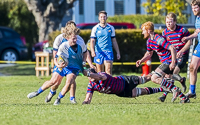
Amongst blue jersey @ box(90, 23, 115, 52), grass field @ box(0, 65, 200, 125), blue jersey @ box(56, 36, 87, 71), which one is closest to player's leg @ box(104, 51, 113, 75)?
blue jersey @ box(90, 23, 115, 52)

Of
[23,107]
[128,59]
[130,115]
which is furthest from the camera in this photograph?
[128,59]

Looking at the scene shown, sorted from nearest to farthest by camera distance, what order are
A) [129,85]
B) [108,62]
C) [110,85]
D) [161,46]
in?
[110,85]
[129,85]
[161,46]
[108,62]

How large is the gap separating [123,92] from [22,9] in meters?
26.6

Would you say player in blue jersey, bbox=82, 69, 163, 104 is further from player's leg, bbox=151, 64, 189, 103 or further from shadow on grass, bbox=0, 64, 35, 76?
shadow on grass, bbox=0, 64, 35, 76

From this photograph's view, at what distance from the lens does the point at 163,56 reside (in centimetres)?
980

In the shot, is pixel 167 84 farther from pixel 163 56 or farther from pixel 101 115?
pixel 101 115

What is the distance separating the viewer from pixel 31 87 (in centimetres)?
1348

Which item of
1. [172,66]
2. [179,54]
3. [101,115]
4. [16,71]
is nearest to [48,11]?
[16,71]

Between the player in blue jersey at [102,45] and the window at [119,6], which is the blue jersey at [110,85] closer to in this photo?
the player in blue jersey at [102,45]

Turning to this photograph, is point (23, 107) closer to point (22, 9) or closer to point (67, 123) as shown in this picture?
point (67, 123)

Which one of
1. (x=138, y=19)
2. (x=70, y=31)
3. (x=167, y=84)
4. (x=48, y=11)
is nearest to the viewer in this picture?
(x=70, y=31)

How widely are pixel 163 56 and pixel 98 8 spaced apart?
1480 inches

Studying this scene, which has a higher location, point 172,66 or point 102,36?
point 102,36

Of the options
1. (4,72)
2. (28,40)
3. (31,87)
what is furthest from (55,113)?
(28,40)
